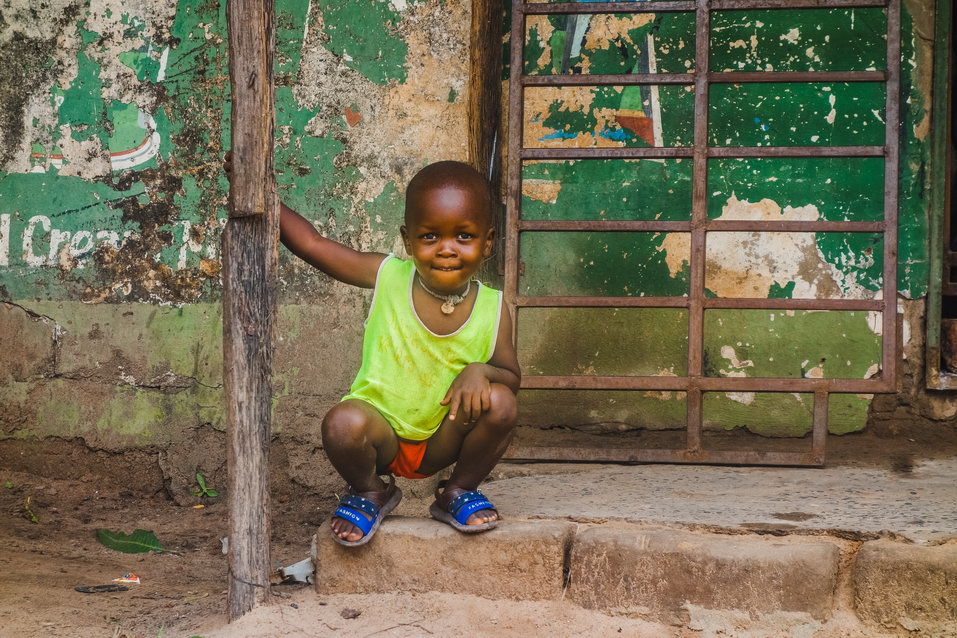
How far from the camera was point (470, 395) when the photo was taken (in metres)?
2.35

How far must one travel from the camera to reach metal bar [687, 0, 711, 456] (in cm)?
337

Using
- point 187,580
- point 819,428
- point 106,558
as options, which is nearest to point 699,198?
point 819,428

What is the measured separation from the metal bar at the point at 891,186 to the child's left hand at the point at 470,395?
1.69 meters

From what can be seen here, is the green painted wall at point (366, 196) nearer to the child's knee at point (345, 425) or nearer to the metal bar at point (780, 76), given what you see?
the metal bar at point (780, 76)

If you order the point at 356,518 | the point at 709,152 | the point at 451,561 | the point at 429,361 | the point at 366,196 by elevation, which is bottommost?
the point at 451,561

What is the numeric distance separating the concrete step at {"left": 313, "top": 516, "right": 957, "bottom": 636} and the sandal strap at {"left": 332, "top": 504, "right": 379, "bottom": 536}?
51 millimetres

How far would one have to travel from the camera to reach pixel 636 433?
357 centimetres

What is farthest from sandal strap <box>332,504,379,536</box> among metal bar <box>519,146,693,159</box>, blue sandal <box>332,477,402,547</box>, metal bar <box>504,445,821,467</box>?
metal bar <box>519,146,693,159</box>

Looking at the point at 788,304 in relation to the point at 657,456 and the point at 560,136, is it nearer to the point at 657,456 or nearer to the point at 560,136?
the point at 657,456

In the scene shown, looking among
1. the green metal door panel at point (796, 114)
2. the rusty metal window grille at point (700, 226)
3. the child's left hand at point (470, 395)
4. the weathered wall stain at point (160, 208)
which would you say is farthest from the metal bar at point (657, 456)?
the green metal door panel at point (796, 114)

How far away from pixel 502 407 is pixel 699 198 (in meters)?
1.39

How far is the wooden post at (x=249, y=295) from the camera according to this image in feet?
7.32

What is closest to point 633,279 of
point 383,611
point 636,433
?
point 636,433

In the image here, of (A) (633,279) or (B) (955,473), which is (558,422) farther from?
(B) (955,473)
